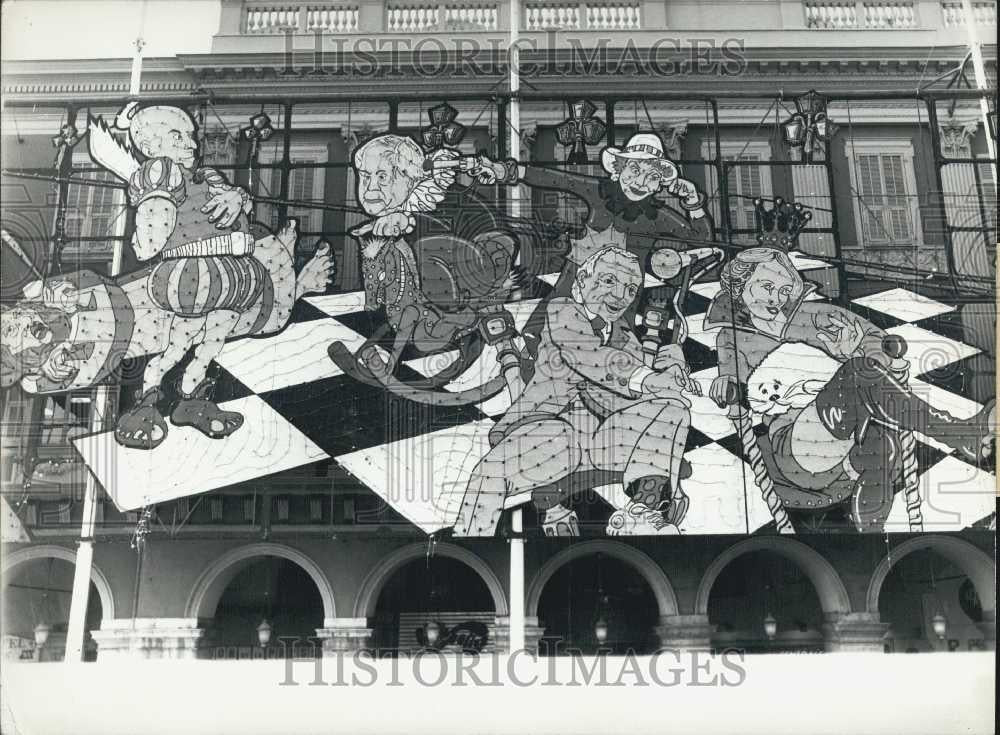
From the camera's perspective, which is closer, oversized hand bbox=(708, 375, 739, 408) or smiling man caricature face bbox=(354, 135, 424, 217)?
oversized hand bbox=(708, 375, 739, 408)

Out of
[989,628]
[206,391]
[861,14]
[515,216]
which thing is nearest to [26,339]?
[206,391]

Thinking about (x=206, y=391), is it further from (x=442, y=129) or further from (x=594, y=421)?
(x=594, y=421)

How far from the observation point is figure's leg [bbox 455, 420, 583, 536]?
7.40 metres

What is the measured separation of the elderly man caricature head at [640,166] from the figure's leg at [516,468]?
2.18 m

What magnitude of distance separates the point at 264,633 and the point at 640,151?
205 inches

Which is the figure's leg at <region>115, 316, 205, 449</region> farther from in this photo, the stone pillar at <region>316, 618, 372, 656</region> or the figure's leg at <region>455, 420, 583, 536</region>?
the figure's leg at <region>455, 420, 583, 536</region>

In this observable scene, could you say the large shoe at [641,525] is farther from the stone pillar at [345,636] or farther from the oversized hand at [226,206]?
the oversized hand at [226,206]

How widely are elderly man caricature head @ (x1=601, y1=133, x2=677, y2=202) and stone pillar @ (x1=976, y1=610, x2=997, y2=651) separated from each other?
175 inches

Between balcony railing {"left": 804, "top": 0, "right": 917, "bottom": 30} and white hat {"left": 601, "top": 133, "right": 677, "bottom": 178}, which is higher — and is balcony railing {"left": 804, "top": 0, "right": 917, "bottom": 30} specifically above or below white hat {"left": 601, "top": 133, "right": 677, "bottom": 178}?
above

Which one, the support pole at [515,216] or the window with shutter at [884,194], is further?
the window with shutter at [884,194]

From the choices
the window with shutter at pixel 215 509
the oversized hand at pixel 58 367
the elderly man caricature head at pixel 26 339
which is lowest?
the window with shutter at pixel 215 509

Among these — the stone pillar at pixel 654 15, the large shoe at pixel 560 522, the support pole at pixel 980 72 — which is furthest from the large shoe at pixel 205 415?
the support pole at pixel 980 72

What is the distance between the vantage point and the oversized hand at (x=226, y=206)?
8016 mm

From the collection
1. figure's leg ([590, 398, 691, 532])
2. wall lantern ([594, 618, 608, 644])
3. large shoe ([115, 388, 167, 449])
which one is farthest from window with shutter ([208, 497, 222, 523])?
wall lantern ([594, 618, 608, 644])
